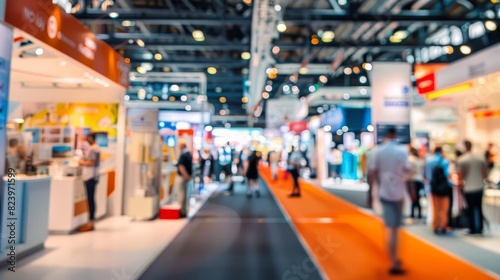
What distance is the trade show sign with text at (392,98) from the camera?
6785mm

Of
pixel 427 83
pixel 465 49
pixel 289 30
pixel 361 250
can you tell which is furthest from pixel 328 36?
pixel 361 250

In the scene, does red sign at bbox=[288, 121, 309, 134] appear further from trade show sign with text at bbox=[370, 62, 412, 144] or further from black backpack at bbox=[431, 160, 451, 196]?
black backpack at bbox=[431, 160, 451, 196]

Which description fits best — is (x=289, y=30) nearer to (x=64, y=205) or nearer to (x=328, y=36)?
(x=328, y=36)

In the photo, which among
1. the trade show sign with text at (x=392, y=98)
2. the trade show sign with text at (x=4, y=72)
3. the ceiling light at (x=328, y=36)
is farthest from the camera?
the ceiling light at (x=328, y=36)

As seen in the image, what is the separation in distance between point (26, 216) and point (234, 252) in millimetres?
2523

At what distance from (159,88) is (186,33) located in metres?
6.53

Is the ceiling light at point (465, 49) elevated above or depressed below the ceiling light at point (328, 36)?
below

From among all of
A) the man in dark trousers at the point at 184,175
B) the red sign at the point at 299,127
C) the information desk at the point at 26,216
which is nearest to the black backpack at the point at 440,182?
the man in dark trousers at the point at 184,175

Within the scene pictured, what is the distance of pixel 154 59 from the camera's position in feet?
39.5

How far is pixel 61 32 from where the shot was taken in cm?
459

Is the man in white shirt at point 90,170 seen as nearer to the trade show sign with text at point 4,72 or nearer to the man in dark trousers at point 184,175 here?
the man in dark trousers at point 184,175

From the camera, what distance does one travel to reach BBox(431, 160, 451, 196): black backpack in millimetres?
5609

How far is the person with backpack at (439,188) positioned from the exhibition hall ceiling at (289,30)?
Answer: 3.47 meters

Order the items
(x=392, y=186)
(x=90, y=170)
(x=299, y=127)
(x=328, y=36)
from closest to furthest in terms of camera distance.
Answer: (x=392, y=186) < (x=90, y=170) < (x=328, y=36) < (x=299, y=127)
